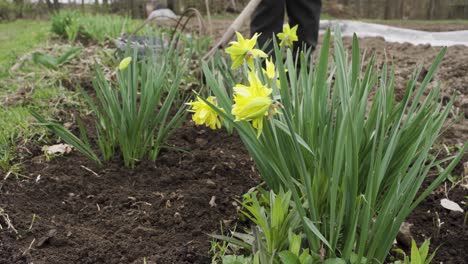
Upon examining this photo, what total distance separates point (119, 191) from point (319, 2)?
86.3 inches

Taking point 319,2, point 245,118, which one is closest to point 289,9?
point 319,2

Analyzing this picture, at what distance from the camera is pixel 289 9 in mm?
3410

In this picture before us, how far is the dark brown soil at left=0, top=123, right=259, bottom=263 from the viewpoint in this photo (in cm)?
137

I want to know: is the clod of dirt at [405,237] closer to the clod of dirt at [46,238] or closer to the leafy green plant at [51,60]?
the clod of dirt at [46,238]

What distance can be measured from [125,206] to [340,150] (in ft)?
2.77

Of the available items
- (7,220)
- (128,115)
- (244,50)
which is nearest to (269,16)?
(128,115)

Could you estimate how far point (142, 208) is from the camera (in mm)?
1618

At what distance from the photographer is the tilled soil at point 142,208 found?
4.48 ft

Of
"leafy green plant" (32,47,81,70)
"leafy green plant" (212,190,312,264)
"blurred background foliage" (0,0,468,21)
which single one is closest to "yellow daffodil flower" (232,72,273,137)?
"leafy green plant" (212,190,312,264)

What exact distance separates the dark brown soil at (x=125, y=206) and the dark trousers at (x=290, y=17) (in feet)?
4.65

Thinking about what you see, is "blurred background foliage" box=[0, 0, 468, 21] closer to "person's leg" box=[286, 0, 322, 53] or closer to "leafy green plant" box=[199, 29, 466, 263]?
"person's leg" box=[286, 0, 322, 53]

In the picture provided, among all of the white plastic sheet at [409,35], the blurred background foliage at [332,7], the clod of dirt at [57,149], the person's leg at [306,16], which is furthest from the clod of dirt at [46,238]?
the blurred background foliage at [332,7]

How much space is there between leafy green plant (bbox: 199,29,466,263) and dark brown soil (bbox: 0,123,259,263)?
339 mm

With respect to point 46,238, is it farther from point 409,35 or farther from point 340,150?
point 409,35
